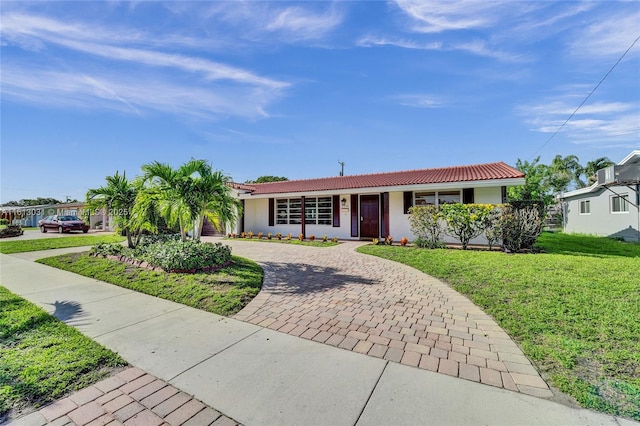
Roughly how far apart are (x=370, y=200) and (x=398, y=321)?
1110 centimetres

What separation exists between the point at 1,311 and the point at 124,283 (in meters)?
1.86

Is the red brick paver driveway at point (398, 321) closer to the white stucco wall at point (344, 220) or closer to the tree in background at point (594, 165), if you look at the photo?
the white stucco wall at point (344, 220)

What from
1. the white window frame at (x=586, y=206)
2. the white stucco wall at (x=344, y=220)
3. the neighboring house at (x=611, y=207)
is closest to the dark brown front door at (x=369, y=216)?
the white stucco wall at (x=344, y=220)

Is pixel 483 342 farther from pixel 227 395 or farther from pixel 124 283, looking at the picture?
pixel 124 283

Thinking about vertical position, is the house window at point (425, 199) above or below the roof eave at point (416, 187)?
below

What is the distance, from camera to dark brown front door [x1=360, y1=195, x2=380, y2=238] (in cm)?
1472

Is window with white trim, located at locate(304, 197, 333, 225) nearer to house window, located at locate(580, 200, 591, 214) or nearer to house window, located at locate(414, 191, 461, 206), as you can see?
house window, located at locate(414, 191, 461, 206)

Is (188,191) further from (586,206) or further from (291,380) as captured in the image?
(586,206)

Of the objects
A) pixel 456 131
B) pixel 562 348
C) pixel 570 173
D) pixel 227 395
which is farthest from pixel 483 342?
pixel 570 173

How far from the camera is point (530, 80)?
1050 cm

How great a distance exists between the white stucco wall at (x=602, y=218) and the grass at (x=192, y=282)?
18.6 m

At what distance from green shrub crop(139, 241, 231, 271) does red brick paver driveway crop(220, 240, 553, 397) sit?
144 centimetres

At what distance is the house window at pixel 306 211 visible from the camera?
52.9 feet

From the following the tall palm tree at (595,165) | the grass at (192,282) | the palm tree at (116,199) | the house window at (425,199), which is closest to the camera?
the grass at (192,282)
